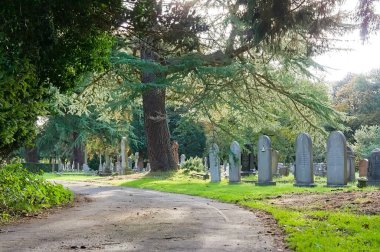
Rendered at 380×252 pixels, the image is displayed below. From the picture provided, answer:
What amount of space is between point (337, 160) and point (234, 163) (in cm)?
469

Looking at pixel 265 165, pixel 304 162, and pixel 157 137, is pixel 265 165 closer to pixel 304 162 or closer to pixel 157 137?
pixel 304 162

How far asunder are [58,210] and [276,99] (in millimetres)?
13375

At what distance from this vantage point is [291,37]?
458 inches

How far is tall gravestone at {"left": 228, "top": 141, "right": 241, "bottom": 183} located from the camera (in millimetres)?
19141

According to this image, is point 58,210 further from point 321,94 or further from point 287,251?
point 321,94

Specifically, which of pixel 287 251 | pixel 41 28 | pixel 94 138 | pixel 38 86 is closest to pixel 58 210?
pixel 38 86

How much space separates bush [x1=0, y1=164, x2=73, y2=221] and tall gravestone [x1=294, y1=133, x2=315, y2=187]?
7849 mm

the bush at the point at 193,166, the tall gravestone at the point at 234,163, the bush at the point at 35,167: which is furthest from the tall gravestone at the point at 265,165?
the bush at the point at 35,167

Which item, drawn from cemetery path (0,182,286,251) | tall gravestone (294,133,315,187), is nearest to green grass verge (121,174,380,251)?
cemetery path (0,182,286,251)

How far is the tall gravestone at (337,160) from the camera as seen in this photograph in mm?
15852

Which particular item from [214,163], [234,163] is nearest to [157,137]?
[214,163]

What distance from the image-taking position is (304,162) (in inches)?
643

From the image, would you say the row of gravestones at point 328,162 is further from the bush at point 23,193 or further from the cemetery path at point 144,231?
the bush at point 23,193

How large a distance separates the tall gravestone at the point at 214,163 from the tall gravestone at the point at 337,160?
5228mm
